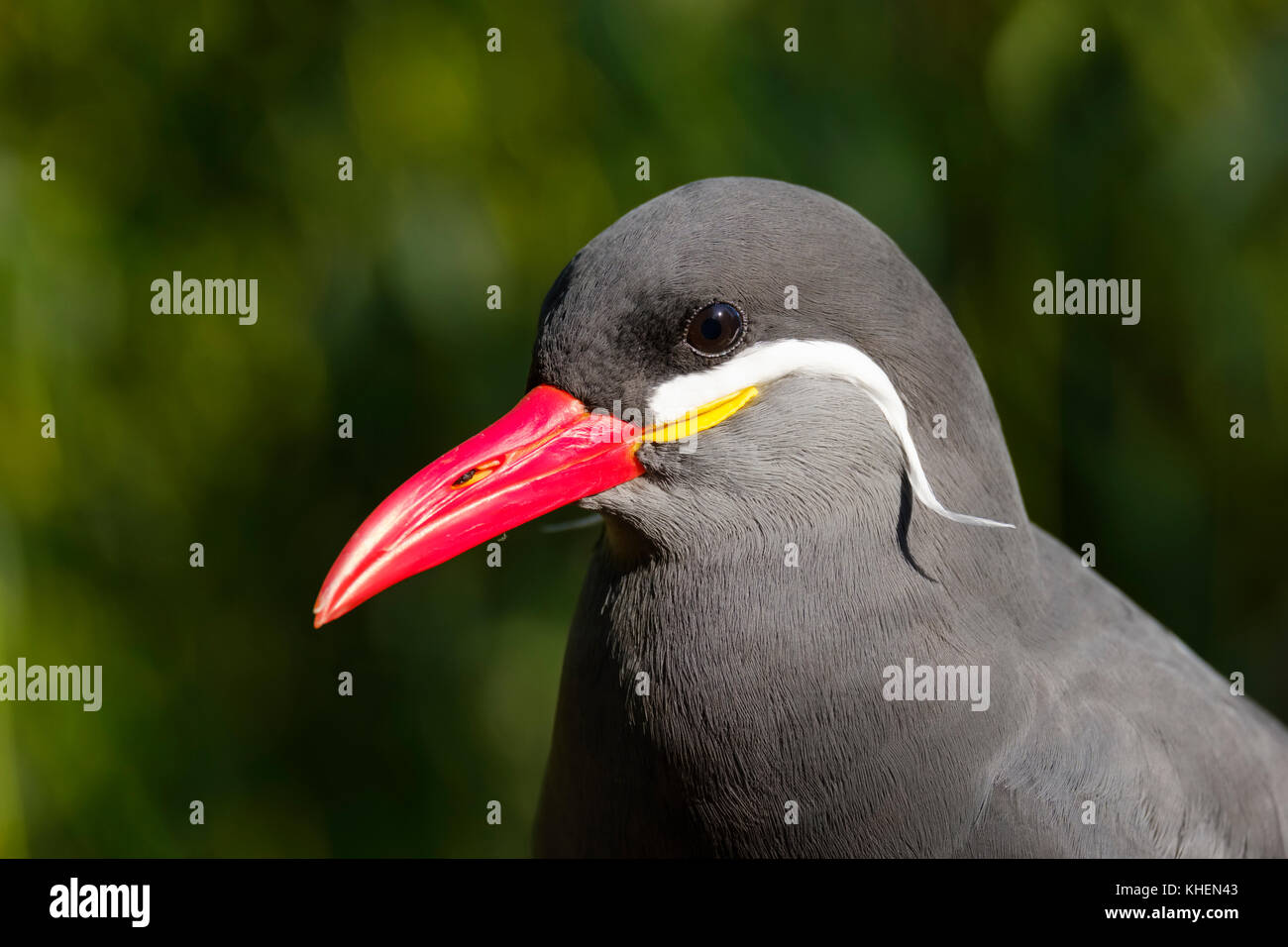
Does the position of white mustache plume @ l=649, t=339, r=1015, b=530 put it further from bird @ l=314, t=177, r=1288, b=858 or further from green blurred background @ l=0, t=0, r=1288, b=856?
green blurred background @ l=0, t=0, r=1288, b=856

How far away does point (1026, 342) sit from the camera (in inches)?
120

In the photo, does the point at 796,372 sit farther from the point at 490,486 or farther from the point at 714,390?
the point at 490,486

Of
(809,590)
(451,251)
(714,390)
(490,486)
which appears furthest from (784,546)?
(451,251)

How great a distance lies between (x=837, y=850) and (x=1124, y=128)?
2035 millimetres

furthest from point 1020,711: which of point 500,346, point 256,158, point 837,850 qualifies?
point 256,158

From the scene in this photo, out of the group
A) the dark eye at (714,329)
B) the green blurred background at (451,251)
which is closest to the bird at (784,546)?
the dark eye at (714,329)

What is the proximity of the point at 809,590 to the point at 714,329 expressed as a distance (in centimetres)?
38

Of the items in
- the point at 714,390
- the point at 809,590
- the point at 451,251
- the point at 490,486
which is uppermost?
the point at 451,251

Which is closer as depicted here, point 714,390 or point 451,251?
point 714,390

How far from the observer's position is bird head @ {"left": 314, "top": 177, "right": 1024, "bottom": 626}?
1637 mm

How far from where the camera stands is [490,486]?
166 centimetres

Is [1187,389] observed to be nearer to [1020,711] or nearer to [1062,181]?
[1062,181]

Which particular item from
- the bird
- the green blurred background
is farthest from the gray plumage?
the green blurred background

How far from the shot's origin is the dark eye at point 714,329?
165 centimetres
